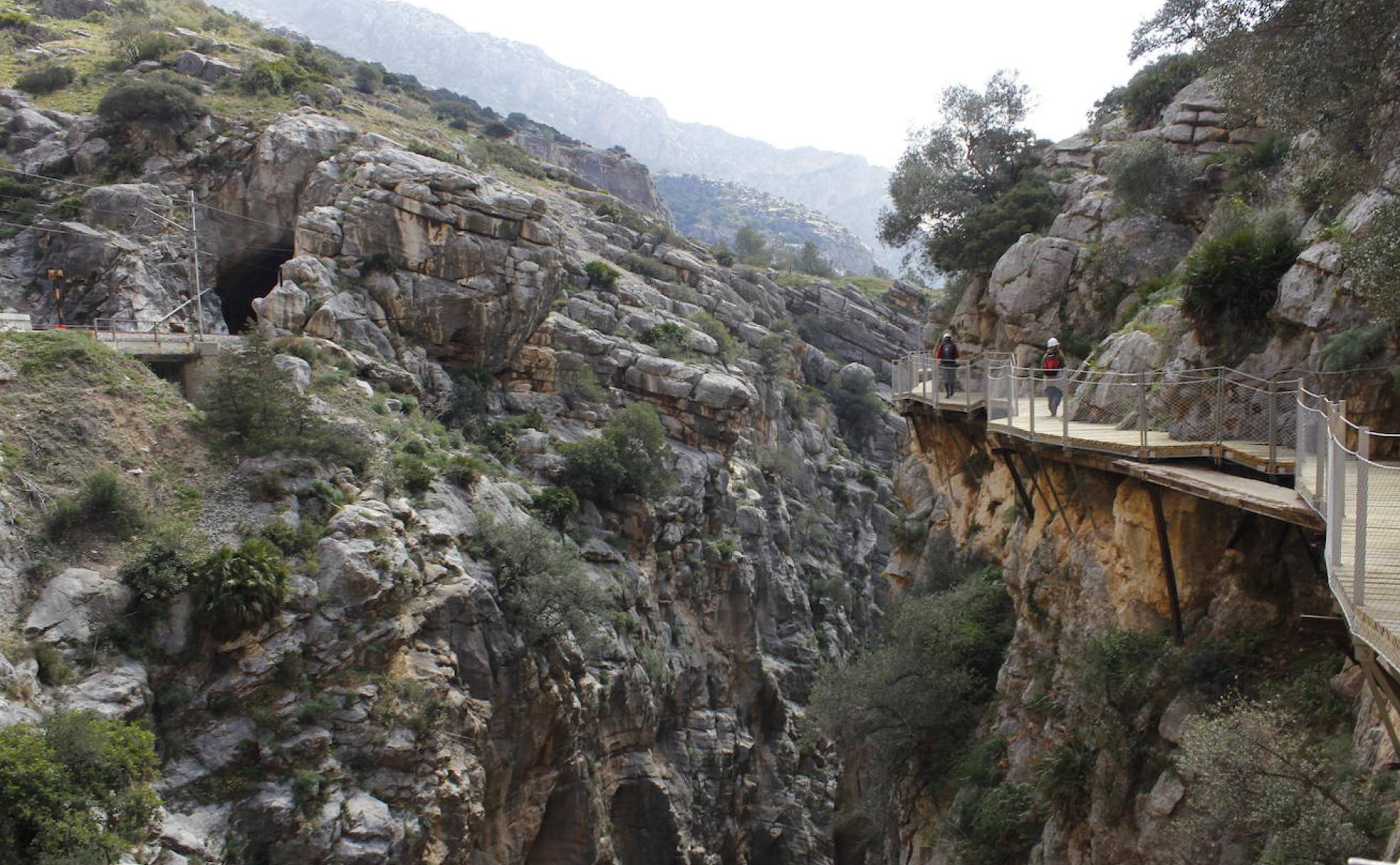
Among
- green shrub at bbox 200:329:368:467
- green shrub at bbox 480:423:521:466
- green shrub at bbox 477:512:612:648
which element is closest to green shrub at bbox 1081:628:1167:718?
green shrub at bbox 477:512:612:648

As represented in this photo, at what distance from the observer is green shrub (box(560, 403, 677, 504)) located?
30.4 meters

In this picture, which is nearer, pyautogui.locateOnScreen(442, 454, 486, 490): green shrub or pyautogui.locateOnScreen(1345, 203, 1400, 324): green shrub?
pyautogui.locateOnScreen(1345, 203, 1400, 324): green shrub

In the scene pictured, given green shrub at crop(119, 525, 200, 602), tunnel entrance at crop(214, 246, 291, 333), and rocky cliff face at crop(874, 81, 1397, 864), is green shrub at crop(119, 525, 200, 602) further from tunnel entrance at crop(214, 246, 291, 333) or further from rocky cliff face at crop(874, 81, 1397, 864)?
tunnel entrance at crop(214, 246, 291, 333)

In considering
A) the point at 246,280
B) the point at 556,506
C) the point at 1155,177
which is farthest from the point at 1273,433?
the point at 246,280

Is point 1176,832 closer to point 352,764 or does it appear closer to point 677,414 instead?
point 352,764

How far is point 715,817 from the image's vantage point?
1185 inches

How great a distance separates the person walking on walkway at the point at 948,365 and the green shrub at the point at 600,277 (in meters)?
23.7

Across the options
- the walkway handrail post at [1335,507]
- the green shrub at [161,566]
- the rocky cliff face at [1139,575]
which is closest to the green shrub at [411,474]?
the green shrub at [161,566]

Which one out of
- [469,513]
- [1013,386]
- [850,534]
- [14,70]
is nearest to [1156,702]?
[1013,386]

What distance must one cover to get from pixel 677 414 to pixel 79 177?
23.6 metres

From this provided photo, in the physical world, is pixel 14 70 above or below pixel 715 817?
above

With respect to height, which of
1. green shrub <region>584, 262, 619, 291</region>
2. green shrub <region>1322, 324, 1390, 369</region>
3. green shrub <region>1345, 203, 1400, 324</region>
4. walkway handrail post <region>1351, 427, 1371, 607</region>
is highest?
green shrub <region>1345, 203, 1400, 324</region>

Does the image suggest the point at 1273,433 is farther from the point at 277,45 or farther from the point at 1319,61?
the point at 277,45

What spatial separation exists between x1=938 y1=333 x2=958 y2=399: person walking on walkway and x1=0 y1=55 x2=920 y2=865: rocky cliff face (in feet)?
37.7
